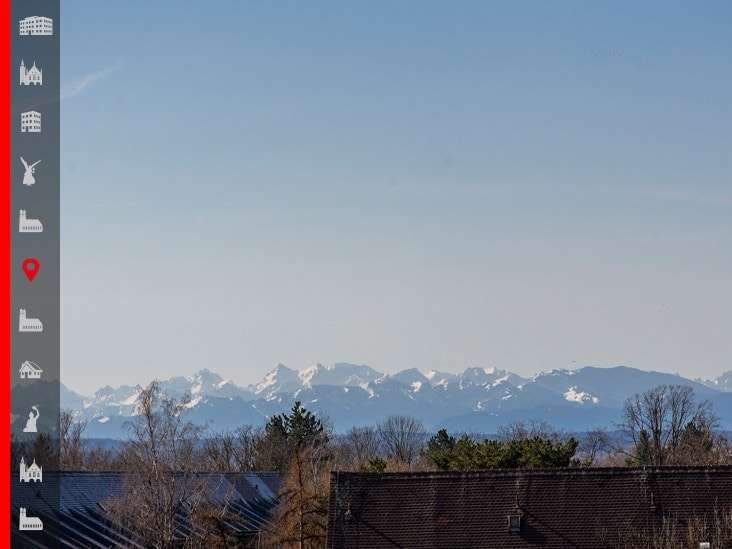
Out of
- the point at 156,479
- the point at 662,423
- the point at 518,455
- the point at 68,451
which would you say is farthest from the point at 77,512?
the point at 662,423

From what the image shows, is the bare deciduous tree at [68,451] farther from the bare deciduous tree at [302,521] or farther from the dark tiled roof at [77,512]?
the bare deciduous tree at [302,521]

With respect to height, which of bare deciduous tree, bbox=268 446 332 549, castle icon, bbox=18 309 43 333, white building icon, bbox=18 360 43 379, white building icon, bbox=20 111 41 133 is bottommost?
bare deciduous tree, bbox=268 446 332 549

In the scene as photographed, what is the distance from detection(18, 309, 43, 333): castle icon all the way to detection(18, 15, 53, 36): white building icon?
7.10 meters

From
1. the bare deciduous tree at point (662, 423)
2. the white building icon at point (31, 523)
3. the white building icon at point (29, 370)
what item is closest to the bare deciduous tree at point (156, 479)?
the white building icon at point (31, 523)

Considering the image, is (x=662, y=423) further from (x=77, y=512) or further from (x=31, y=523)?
(x=31, y=523)

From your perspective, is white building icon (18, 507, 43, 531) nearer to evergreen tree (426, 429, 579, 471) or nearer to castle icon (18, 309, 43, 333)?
castle icon (18, 309, 43, 333)

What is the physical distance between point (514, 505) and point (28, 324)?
18.8 metres

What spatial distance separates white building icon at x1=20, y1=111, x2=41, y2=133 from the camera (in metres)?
30.3

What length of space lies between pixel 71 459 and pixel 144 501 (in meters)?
64.3

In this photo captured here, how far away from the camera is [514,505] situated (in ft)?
137

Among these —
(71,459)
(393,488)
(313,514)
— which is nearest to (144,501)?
(313,514)

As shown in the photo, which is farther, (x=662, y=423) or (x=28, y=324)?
(x=662, y=423)

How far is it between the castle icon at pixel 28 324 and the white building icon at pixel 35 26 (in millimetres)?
7105

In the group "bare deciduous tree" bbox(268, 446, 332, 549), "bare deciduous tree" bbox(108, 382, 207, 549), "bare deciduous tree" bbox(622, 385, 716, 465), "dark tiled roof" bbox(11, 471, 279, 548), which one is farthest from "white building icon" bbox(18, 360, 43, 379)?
"bare deciduous tree" bbox(622, 385, 716, 465)
